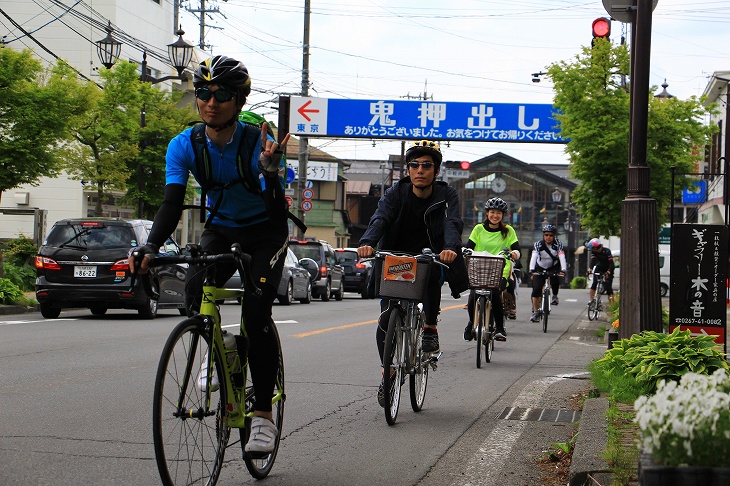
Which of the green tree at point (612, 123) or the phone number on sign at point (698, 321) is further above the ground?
the green tree at point (612, 123)

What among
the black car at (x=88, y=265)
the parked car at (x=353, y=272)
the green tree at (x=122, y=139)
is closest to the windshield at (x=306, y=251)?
the parked car at (x=353, y=272)

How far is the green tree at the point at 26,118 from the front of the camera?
783 inches

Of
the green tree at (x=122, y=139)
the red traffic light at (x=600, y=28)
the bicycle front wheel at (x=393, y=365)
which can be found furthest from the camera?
the green tree at (x=122, y=139)

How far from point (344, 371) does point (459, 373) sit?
1.29m

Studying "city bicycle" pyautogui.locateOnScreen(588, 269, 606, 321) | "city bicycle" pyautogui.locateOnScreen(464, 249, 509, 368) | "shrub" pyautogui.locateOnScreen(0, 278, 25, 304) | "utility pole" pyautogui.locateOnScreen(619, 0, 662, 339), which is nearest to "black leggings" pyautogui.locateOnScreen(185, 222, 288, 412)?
"utility pole" pyautogui.locateOnScreen(619, 0, 662, 339)

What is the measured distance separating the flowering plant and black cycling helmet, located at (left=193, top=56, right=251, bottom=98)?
2.60m

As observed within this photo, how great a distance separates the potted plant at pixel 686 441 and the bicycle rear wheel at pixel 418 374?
4.65 metres

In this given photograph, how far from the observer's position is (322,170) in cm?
7438

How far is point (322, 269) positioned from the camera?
1174 inches

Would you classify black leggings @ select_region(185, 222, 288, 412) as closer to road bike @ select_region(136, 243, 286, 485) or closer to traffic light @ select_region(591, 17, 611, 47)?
road bike @ select_region(136, 243, 286, 485)

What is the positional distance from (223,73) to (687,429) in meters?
2.78

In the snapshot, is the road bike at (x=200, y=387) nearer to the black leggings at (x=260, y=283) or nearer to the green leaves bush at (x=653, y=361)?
Result: the black leggings at (x=260, y=283)

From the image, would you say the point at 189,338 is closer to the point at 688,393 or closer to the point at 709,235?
the point at 688,393

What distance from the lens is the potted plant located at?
2572 mm
